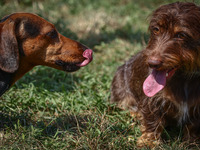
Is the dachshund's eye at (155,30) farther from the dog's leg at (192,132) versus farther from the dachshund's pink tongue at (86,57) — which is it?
the dog's leg at (192,132)

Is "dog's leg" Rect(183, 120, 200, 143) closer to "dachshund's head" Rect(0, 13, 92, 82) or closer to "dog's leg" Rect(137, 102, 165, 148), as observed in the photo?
"dog's leg" Rect(137, 102, 165, 148)

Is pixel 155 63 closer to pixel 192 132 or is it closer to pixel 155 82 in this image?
pixel 155 82

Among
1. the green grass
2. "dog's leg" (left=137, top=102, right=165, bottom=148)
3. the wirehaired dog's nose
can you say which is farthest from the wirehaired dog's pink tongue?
the green grass

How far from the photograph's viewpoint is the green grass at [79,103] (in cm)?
328

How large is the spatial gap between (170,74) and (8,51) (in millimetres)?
1863

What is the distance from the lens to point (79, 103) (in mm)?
4234

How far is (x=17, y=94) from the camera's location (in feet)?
14.3

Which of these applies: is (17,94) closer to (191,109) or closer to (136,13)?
(191,109)

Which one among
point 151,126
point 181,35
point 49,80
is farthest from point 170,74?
point 49,80

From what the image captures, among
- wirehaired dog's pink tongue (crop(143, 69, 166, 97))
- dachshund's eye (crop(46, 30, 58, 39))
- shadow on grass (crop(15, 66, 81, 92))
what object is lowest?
shadow on grass (crop(15, 66, 81, 92))

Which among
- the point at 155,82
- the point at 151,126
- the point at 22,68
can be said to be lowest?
the point at 151,126

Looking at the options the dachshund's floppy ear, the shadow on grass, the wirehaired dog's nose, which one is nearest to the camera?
the wirehaired dog's nose

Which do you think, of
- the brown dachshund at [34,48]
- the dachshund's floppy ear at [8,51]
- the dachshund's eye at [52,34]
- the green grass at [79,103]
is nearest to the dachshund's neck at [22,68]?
the brown dachshund at [34,48]

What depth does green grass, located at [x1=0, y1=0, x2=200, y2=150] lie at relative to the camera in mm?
3279
